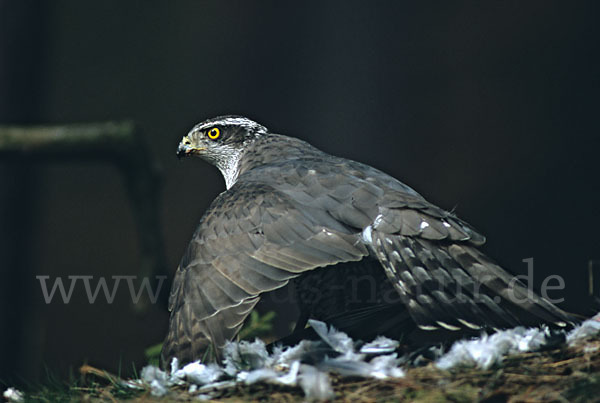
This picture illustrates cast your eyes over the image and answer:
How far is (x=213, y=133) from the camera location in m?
4.11

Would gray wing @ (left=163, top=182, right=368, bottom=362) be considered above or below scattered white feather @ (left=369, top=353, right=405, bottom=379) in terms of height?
above

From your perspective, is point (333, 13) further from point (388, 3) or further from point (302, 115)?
point (302, 115)

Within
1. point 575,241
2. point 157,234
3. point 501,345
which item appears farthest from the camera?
point 575,241

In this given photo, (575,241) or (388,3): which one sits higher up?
(388,3)

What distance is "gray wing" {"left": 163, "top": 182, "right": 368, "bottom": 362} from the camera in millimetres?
2756

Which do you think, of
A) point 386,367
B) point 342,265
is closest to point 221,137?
point 342,265

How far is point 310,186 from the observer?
10.2ft

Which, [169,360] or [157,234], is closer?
[169,360]

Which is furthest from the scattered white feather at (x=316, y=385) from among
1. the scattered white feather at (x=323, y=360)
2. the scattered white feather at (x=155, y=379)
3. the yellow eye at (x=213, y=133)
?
the yellow eye at (x=213, y=133)

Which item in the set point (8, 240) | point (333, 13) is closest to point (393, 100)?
point (333, 13)

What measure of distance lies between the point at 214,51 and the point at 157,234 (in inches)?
118

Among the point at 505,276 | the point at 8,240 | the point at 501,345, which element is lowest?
the point at 8,240

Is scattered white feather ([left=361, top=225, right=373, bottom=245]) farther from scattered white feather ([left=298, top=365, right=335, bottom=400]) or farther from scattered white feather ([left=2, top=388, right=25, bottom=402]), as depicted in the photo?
scattered white feather ([left=2, top=388, right=25, bottom=402])

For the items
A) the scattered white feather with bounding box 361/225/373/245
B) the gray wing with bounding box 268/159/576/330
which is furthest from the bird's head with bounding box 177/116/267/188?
the scattered white feather with bounding box 361/225/373/245
